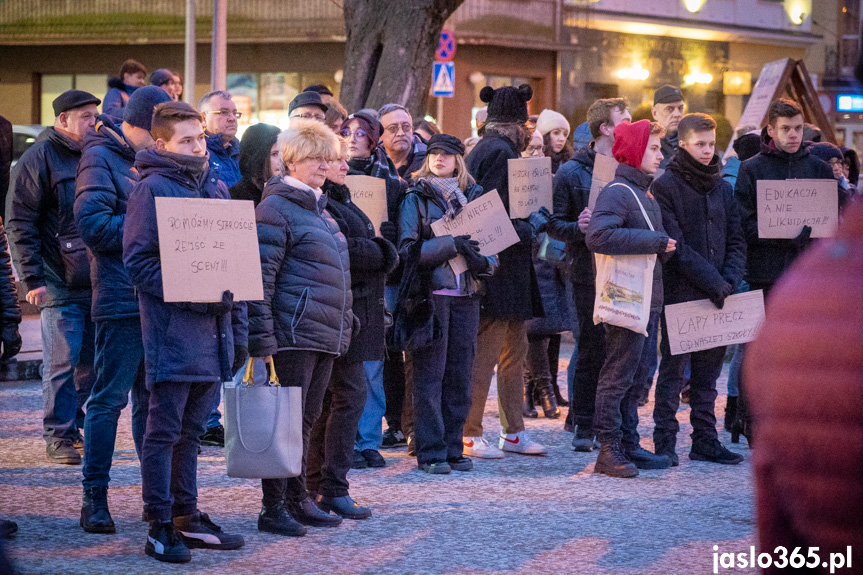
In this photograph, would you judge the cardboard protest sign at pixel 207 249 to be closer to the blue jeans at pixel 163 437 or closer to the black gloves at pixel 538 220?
the blue jeans at pixel 163 437

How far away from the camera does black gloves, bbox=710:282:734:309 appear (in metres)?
7.57

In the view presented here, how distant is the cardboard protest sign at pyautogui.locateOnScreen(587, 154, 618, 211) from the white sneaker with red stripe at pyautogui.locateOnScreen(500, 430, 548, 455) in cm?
163

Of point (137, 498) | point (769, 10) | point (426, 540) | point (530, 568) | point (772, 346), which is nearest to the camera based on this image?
point (772, 346)

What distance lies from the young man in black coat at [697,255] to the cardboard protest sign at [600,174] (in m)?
0.35

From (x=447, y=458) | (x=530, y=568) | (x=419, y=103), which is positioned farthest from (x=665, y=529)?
(x=419, y=103)

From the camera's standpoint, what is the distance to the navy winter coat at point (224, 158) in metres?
7.71

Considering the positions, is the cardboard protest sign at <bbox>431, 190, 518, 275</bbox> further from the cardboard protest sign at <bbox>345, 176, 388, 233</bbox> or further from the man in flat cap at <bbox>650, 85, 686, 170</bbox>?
the man in flat cap at <bbox>650, 85, 686, 170</bbox>

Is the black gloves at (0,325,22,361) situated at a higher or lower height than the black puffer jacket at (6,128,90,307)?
lower

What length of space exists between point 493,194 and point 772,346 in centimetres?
587

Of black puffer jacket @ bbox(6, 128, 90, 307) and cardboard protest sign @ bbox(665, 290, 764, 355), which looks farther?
→ cardboard protest sign @ bbox(665, 290, 764, 355)

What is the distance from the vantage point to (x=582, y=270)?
26.2ft

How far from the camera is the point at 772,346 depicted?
1.57m

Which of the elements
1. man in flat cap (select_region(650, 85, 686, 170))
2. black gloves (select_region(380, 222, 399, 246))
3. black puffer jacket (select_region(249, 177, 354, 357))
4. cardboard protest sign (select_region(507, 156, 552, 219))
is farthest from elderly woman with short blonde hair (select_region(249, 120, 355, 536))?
man in flat cap (select_region(650, 85, 686, 170))

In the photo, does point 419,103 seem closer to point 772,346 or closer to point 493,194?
point 493,194
